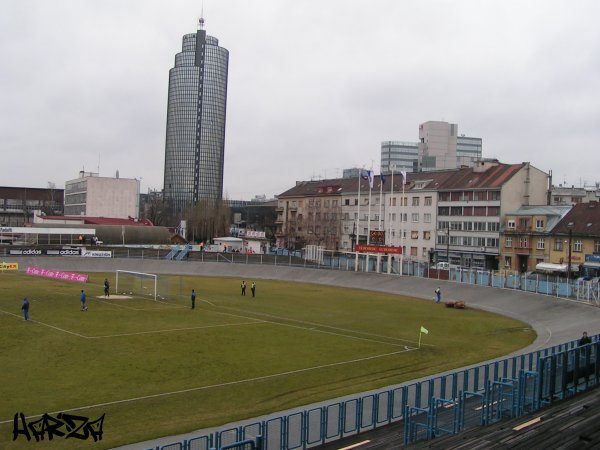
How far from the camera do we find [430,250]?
108688 mm

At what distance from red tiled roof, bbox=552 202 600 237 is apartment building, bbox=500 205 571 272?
1.30 m

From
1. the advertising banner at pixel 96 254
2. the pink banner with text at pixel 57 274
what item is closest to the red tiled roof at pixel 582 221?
the pink banner with text at pixel 57 274

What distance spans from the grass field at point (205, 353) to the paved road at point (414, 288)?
97.2 inches

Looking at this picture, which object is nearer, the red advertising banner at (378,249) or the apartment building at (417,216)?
the red advertising banner at (378,249)

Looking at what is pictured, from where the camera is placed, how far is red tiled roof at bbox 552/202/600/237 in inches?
3317

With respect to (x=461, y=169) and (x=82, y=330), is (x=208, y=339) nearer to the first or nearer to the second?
(x=82, y=330)

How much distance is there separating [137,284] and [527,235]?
5672 cm

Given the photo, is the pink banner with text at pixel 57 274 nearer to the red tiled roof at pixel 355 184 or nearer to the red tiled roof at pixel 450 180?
the red tiled roof at pixel 355 184

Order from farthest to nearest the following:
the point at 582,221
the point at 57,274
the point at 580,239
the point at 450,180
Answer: the point at 450,180 < the point at 582,221 < the point at 580,239 < the point at 57,274

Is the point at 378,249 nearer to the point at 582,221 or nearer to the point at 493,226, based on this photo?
the point at 493,226

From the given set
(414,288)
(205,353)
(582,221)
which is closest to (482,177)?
(582,221)

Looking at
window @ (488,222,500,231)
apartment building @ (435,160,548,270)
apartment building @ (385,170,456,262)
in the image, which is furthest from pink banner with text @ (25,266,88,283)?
window @ (488,222,500,231)

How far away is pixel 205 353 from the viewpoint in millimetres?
36438

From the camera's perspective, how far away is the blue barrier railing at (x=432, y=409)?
19.5 m
